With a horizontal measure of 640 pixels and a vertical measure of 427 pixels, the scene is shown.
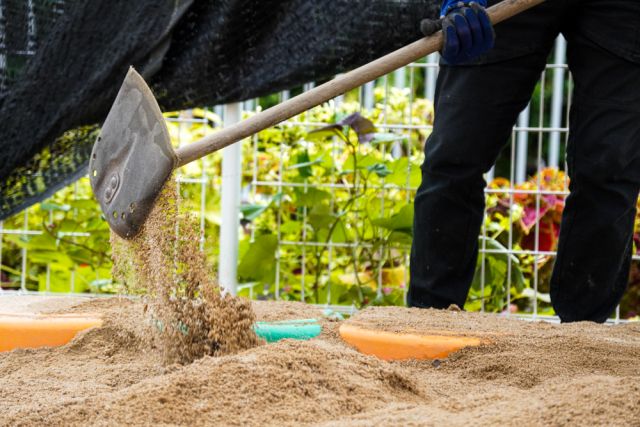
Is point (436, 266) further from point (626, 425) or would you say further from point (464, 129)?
point (626, 425)

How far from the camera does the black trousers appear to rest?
267 cm

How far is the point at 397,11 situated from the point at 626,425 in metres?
1.89

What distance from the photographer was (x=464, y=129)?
2711mm

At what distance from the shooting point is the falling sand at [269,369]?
162cm

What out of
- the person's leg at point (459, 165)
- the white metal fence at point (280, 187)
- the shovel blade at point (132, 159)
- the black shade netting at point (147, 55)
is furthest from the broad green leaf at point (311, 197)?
the shovel blade at point (132, 159)

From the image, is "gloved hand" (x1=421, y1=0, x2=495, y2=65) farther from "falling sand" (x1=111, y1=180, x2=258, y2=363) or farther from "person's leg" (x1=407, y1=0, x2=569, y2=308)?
"falling sand" (x1=111, y1=180, x2=258, y2=363)

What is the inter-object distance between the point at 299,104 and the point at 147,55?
0.92 metres

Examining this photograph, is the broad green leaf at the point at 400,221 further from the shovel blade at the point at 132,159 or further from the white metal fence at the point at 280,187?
the shovel blade at the point at 132,159

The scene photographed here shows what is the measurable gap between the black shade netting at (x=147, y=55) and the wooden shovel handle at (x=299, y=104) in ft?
2.22

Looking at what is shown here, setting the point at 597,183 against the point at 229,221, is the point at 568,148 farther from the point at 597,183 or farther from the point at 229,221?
the point at 229,221

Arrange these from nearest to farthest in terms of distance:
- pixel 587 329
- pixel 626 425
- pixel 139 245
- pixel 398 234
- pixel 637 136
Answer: pixel 626 425 → pixel 139 245 → pixel 587 329 → pixel 637 136 → pixel 398 234

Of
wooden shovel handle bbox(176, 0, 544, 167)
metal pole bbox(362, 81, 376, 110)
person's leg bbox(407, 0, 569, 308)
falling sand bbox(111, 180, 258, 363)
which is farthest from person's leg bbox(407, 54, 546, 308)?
metal pole bbox(362, 81, 376, 110)

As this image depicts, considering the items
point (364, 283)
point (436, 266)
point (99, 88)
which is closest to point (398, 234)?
point (364, 283)

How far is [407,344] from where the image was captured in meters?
2.28
